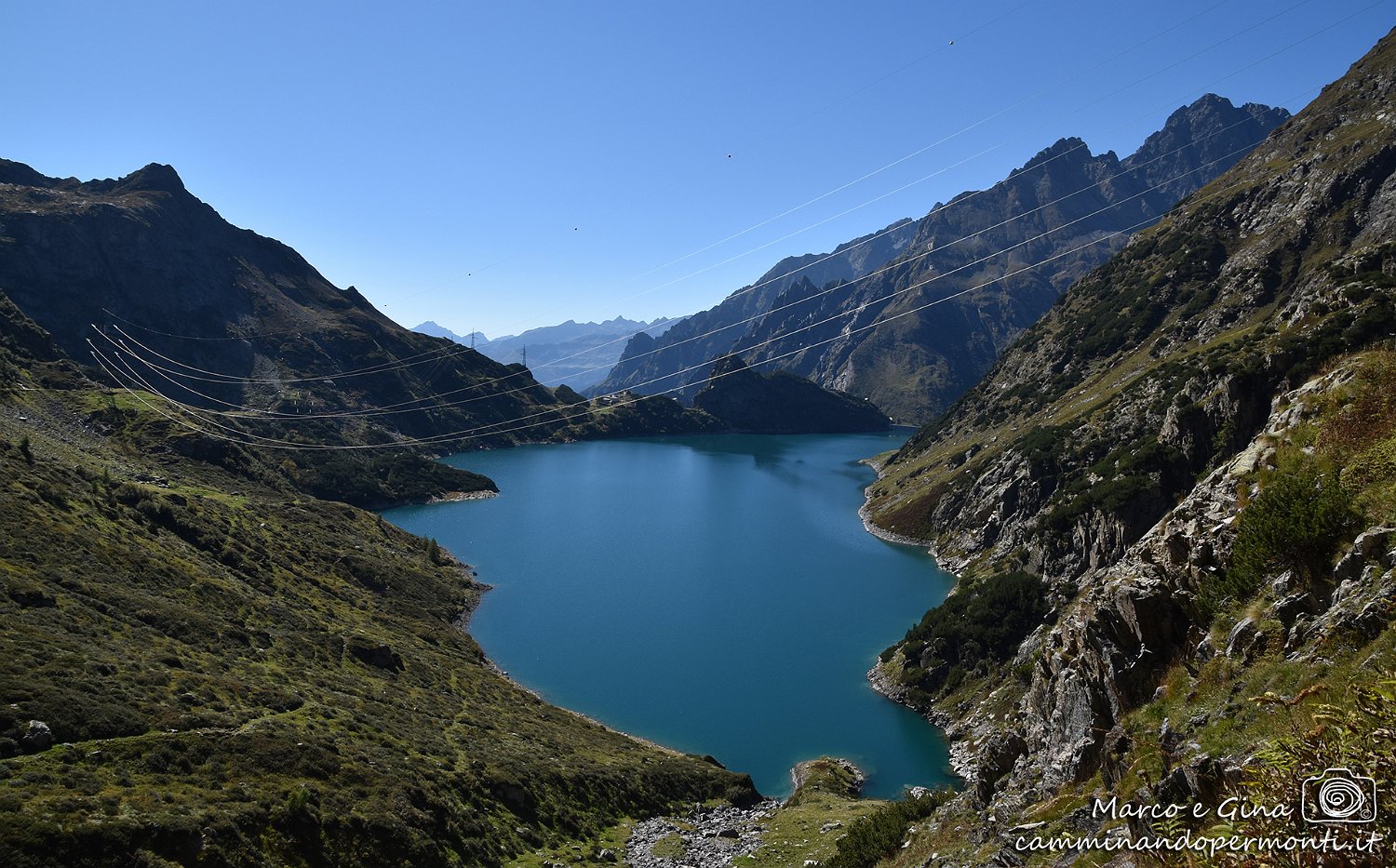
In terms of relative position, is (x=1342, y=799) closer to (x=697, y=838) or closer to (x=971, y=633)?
(x=697, y=838)

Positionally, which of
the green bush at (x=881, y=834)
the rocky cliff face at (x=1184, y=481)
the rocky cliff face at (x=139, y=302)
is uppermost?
the rocky cliff face at (x=139, y=302)

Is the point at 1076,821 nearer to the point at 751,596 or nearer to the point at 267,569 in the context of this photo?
the point at 267,569

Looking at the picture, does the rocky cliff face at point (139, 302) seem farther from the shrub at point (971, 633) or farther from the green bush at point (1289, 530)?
the green bush at point (1289, 530)

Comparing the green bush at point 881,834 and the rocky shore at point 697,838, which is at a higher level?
the green bush at point 881,834

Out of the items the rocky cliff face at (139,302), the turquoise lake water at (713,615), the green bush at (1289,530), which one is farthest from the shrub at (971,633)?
the rocky cliff face at (139,302)

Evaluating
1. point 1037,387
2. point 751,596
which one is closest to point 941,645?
point 751,596

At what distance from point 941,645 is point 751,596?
25312 millimetres

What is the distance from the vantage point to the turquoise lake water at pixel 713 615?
49344mm

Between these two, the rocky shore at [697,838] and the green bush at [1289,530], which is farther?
the rocky shore at [697,838]

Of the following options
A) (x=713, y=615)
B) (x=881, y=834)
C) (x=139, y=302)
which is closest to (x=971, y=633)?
(x=713, y=615)

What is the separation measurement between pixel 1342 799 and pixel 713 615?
6740 cm

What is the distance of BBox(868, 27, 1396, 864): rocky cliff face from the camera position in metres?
12.0

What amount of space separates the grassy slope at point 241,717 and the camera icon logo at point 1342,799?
76.1 feet

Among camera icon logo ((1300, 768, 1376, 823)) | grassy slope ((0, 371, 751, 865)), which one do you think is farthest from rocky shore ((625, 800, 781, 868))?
camera icon logo ((1300, 768, 1376, 823))
